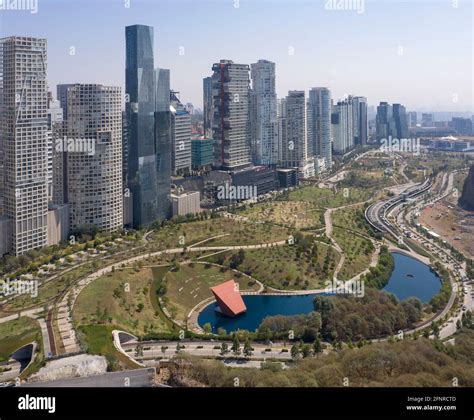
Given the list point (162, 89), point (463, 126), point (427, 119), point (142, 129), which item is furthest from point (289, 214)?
point (427, 119)

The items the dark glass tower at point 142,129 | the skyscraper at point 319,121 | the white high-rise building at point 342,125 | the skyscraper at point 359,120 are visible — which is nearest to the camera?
the dark glass tower at point 142,129

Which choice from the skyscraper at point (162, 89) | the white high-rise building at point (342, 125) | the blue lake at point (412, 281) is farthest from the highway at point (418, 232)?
the white high-rise building at point (342, 125)

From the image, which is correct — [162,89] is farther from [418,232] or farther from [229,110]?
[418,232]

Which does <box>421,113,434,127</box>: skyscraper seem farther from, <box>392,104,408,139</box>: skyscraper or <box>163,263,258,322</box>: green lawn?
<box>163,263,258,322</box>: green lawn

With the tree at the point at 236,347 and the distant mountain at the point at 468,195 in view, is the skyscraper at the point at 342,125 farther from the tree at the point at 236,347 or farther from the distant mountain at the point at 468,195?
the tree at the point at 236,347

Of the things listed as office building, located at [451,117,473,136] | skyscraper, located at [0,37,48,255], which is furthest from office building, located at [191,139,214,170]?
office building, located at [451,117,473,136]
